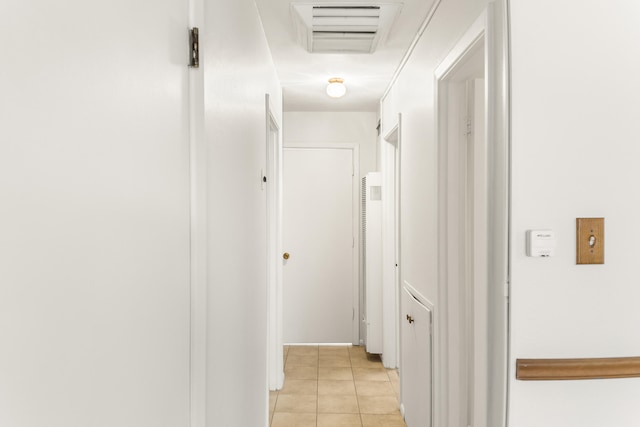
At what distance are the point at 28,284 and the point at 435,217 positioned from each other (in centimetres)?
189

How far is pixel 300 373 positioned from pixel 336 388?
478 millimetres

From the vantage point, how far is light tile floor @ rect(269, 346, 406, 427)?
3.06 meters

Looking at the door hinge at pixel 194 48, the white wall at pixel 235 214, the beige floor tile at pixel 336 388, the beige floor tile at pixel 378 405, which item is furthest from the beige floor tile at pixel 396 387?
the door hinge at pixel 194 48

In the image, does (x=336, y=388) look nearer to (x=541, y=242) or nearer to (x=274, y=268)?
(x=274, y=268)

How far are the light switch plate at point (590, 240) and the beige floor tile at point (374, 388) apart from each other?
94.7 inches

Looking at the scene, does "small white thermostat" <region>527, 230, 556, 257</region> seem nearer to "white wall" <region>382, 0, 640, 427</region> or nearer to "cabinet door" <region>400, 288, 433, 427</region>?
"white wall" <region>382, 0, 640, 427</region>

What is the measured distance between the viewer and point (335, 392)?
353 cm

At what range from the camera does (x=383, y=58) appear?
3.12 m

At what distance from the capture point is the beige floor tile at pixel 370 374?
383 cm

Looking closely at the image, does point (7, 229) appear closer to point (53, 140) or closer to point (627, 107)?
point (53, 140)

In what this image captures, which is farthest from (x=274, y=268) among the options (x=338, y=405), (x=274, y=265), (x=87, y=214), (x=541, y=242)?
(x=87, y=214)

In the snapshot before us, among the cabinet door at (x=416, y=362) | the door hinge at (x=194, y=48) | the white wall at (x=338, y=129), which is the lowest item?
the cabinet door at (x=416, y=362)

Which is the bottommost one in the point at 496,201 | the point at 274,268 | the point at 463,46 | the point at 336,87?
the point at 274,268

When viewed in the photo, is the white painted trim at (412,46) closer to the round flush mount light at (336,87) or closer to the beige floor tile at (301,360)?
the round flush mount light at (336,87)
